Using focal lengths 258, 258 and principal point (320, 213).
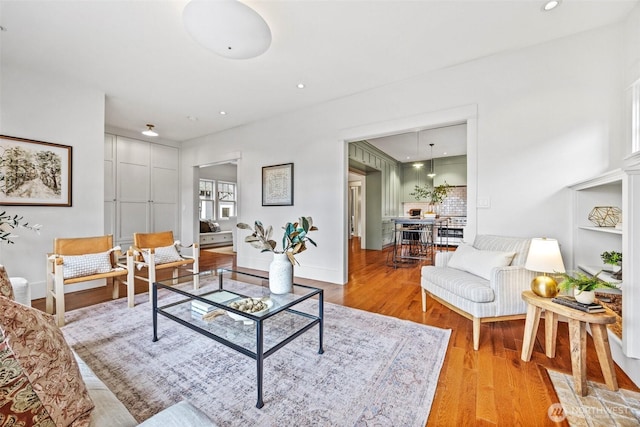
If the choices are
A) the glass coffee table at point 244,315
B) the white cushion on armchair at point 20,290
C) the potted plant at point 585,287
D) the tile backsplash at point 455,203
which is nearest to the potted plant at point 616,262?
the potted plant at point 585,287

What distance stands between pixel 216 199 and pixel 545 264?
8112 millimetres

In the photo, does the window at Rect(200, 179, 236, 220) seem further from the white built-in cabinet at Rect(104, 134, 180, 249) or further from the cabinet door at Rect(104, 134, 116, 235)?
the cabinet door at Rect(104, 134, 116, 235)

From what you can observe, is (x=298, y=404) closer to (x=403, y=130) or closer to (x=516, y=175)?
(x=516, y=175)

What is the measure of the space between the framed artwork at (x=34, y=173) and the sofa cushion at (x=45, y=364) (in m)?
3.42

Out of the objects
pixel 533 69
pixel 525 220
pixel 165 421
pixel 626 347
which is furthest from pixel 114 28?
pixel 626 347

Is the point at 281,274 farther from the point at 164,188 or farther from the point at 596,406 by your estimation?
the point at 164,188

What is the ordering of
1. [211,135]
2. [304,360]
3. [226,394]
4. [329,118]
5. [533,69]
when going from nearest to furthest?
[226,394] → [304,360] → [533,69] → [329,118] → [211,135]

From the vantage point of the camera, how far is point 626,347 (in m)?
1.53

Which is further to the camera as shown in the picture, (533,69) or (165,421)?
(533,69)

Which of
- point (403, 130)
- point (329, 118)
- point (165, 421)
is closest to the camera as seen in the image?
point (165, 421)

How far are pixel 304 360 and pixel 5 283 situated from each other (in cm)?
176

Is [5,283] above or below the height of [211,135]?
below

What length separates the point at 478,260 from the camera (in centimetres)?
235

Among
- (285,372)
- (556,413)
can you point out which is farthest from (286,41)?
(556,413)
